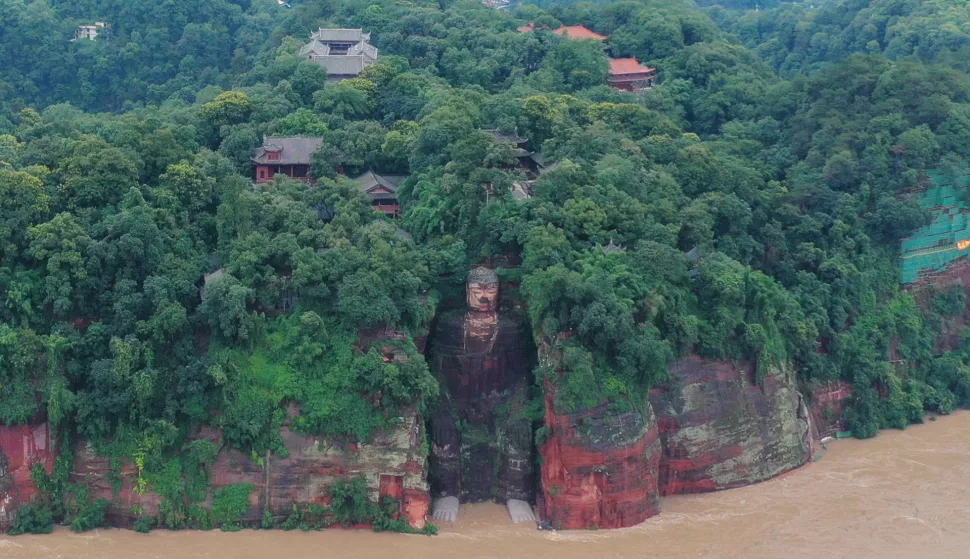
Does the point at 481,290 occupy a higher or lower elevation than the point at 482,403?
higher

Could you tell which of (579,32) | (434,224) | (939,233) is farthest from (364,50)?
(939,233)

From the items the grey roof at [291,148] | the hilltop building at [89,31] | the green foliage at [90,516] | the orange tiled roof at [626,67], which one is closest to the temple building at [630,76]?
the orange tiled roof at [626,67]

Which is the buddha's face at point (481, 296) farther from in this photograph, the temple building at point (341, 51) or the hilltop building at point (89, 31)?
the hilltop building at point (89, 31)

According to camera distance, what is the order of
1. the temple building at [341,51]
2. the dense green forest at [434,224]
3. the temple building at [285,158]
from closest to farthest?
the dense green forest at [434,224], the temple building at [285,158], the temple building at [341,51]

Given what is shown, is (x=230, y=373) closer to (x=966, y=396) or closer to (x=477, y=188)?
(x=477, y=188)

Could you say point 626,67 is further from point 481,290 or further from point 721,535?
point 721,535

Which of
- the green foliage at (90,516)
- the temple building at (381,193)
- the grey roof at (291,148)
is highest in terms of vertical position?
the grey roof at (291,148)
